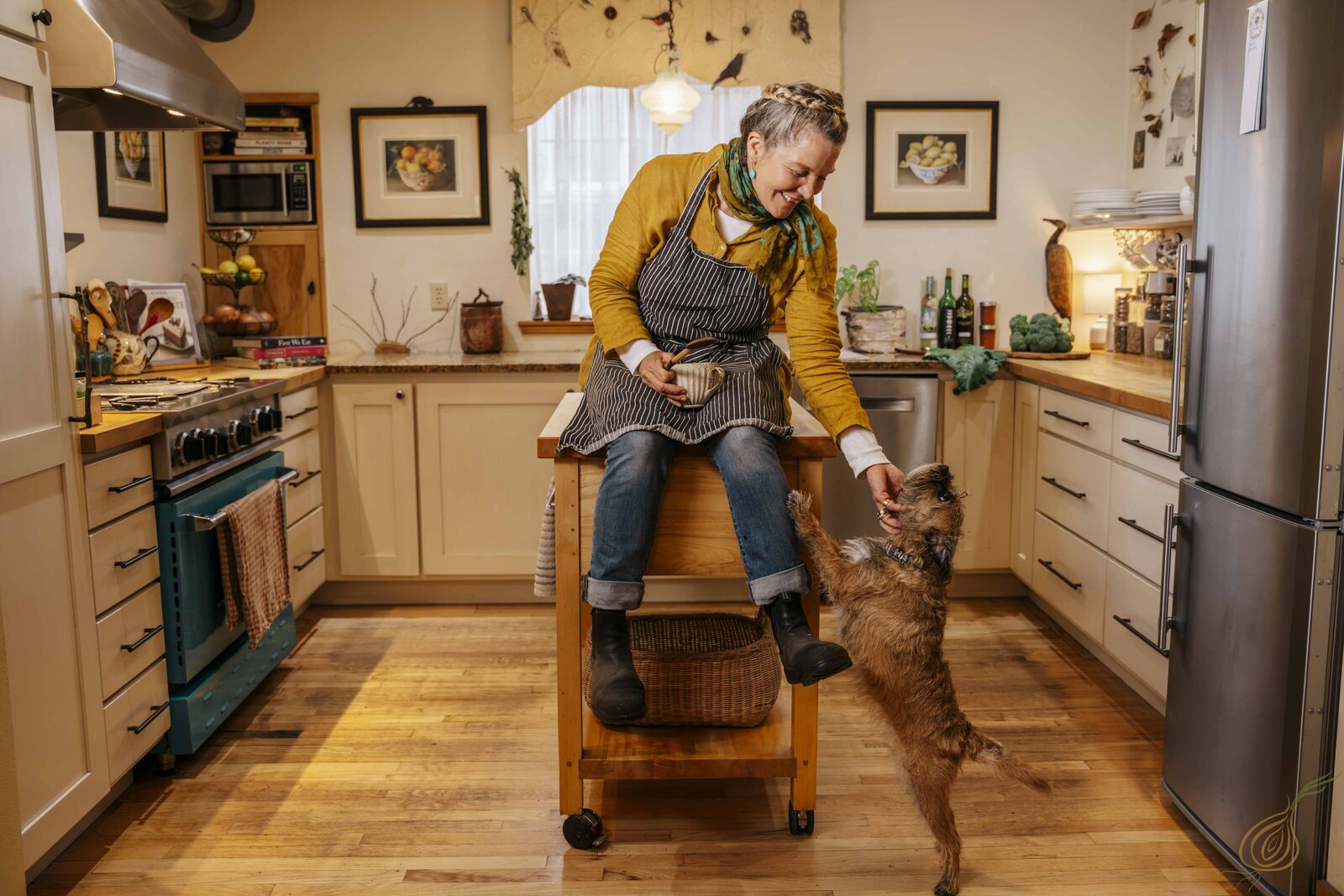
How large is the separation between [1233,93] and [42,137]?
2185 mm

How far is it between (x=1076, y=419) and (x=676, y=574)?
5.39ft

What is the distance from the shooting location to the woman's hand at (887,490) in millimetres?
1938

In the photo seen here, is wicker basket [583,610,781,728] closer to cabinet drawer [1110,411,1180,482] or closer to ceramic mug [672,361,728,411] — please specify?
ceramic mug [672,361,728,411]

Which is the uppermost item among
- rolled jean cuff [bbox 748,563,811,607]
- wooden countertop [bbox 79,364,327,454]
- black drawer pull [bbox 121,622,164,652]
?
wooden countertop [bbox 79,364,327,454]

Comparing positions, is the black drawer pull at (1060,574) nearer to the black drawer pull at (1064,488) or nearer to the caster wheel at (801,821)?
the black drawer pull at (1064,488)

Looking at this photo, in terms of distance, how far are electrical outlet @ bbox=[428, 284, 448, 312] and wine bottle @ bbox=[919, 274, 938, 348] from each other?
184 cm

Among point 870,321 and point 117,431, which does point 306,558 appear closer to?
point 117,431

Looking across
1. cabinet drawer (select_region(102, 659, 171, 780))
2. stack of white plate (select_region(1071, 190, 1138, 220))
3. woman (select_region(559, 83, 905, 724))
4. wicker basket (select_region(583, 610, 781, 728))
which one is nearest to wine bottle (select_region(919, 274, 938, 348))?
stack of white plate (select_region(1071, 190, 1138, 220))

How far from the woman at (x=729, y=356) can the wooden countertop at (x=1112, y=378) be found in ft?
2.91

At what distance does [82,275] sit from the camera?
3.26 m

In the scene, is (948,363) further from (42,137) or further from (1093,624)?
(42,137)

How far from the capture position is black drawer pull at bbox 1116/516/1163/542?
8.80ft

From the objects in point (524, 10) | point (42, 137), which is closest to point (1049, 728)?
point (42, 137)

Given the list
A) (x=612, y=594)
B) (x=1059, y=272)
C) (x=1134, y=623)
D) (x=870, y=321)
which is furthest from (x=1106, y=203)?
(x=612, y=594)
